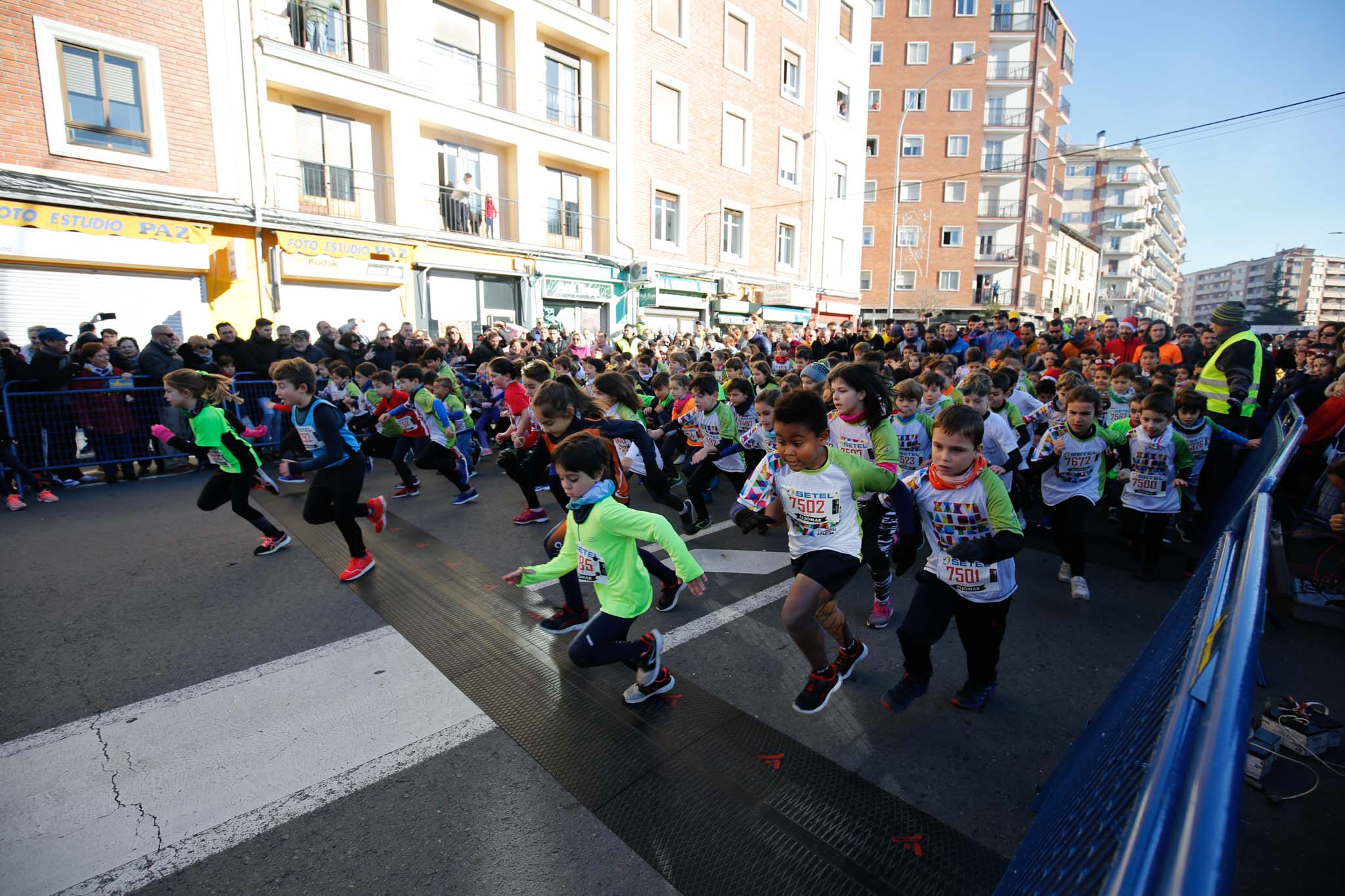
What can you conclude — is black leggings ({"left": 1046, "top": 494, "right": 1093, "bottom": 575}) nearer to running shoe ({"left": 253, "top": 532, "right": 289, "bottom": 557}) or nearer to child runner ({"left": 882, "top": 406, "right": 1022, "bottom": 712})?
child runner ({"left": 882, "top": 406, "right": 1022, "bottom": 712})

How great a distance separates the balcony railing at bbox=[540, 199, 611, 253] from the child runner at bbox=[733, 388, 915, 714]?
19418 millimetres

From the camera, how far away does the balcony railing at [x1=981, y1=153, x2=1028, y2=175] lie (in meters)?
46.2

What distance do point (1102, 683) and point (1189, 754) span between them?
3.28 metres

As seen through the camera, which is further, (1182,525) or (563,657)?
(1182,525)

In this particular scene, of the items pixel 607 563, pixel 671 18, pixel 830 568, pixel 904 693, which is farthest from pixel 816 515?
pixel 671 18

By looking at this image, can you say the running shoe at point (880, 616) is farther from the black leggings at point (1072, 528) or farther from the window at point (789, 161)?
the window at point (789, 161)

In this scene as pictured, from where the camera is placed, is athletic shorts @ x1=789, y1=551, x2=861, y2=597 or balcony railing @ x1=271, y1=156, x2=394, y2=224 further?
balcony railing @ x1=271, y1=156, x2=394, y2=224

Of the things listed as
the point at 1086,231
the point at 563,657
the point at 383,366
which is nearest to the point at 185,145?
the point at 383,366

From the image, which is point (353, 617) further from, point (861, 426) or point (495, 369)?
point (861, 426)

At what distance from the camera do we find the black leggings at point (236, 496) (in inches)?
225

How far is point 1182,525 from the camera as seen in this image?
662 cm

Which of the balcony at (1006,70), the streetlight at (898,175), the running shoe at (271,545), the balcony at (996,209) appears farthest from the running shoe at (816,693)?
the balcony at (1006,70)

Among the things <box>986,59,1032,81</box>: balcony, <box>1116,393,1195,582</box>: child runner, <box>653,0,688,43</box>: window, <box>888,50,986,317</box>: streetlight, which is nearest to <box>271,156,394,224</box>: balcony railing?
<box>653,0,688,43</box>: window

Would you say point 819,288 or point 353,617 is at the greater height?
point 819,288
